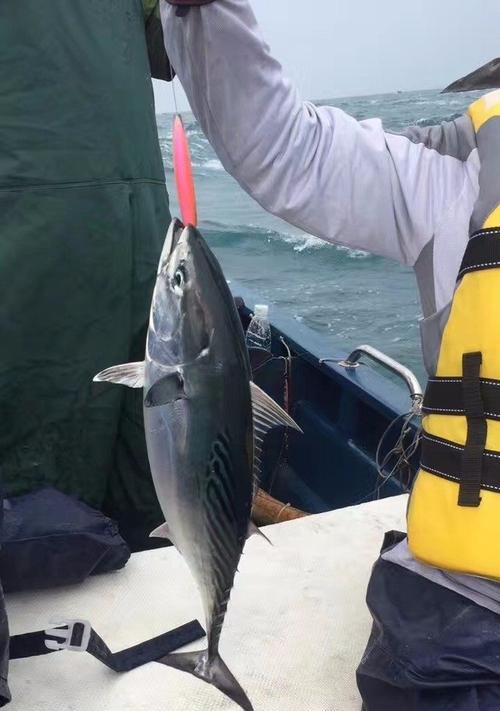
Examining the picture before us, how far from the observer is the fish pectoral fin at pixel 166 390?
114 cm

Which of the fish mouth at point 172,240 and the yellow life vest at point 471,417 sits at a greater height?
the fish mouth at point 172,240

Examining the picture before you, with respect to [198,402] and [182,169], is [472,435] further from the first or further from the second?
[182,169]

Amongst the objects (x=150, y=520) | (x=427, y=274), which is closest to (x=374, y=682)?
(x=427, y=274)

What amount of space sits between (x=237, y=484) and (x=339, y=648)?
91 centimetres

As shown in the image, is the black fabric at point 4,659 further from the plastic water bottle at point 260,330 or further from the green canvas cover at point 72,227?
the plastic water bottle at point 260,330

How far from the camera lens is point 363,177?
1.58 meters

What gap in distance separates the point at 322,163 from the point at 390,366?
1.66 m

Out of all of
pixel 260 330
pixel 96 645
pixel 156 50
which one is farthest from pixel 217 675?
pixel 260 330

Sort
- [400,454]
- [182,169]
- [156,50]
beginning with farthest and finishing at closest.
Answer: [400,454] < [156,50] < [182,169]

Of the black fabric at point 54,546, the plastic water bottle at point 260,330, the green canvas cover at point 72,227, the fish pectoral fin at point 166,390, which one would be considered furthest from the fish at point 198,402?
the plastic water bottle at point 260,330

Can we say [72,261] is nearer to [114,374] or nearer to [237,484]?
[114,374]

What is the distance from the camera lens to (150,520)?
9.66ft

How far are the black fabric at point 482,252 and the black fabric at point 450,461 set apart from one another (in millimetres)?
357

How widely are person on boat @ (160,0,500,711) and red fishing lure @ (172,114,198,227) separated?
37 centimetres
